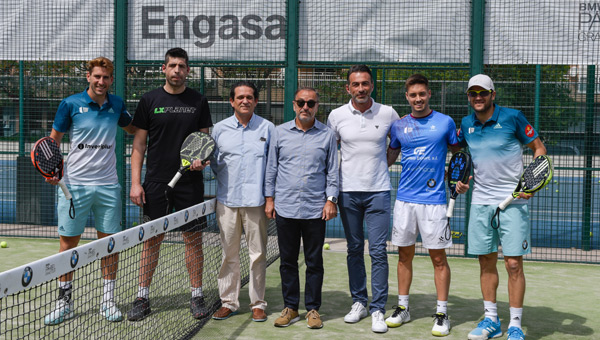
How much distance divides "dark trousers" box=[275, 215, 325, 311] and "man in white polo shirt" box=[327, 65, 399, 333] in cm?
32

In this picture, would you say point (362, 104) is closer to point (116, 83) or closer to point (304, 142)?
point (304, 142)

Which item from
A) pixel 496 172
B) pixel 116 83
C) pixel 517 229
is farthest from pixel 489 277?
pixel 116 83

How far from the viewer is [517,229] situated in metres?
5.05

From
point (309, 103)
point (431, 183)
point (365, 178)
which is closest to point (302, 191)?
point (365, 178)

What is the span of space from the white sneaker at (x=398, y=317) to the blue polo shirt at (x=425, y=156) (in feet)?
3.15

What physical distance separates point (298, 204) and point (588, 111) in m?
5.49

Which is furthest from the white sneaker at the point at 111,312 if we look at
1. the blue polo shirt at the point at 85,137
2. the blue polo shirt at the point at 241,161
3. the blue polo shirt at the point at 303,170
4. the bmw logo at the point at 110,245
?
the blue polo shirt at the point at 303,170

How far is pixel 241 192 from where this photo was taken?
218 inches

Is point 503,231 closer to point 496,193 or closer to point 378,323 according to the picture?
point 496,193

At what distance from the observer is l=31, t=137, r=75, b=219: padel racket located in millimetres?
5070

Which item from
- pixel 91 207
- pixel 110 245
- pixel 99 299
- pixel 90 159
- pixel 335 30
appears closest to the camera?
pixel 110 245

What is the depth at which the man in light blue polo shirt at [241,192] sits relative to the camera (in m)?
5.55

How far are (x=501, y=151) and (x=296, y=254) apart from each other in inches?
74.4

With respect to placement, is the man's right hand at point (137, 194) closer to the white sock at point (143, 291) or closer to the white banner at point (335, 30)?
the white sock at point (143, 291)
